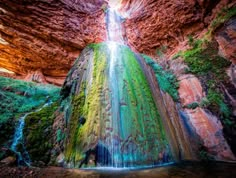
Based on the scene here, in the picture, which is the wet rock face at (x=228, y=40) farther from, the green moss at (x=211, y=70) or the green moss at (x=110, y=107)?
the green moss at (x=110, y=107)

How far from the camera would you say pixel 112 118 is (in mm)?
3820

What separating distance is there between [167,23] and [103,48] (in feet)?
18.7

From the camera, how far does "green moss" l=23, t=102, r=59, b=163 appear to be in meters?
4.26

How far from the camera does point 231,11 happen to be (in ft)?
18.1

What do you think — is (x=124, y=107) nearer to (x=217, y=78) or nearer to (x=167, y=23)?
(x=217, y=78)

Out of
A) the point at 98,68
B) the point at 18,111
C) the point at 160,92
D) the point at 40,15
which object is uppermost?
the point at 40,15

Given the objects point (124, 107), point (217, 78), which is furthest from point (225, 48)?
point (124, 107)

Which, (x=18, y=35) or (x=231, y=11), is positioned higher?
(x=18, y=35)

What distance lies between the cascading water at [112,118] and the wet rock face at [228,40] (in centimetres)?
312

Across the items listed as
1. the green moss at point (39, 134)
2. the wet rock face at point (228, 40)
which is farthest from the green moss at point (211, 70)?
the green moss at point (39, 134)

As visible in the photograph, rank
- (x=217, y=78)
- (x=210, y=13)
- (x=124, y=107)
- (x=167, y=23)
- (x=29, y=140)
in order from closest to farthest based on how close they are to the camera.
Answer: (x=124, y=107), (x=29, y=140), (x=217, y=78), (x=210, y=13), (x=167, y=23)

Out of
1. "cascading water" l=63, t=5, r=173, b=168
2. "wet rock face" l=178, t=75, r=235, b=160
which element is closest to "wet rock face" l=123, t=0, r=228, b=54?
"wet rock face" l=178, t=75, r=235, b=160

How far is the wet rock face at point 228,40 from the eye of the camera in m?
5.14

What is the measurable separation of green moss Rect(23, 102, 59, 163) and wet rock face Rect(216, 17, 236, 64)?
21.7 feet
